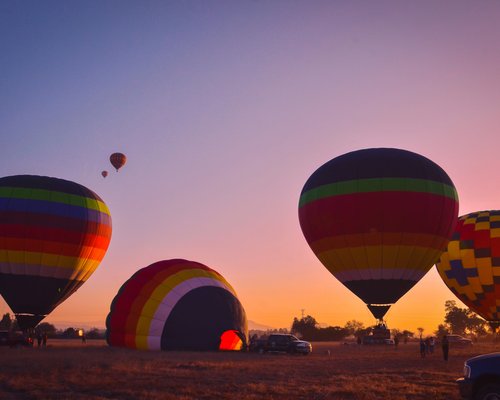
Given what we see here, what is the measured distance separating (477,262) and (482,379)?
34.4 m

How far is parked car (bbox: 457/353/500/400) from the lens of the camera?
902cm

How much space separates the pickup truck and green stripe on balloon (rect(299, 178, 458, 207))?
9433mm

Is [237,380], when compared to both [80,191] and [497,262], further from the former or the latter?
[497,262]

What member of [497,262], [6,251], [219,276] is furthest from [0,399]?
[497,262]

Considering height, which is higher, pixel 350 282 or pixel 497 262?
pixel 497 262

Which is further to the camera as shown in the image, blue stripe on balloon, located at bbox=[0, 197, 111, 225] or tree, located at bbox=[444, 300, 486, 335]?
tree, located at bbox=[444, 300, 486, 335]

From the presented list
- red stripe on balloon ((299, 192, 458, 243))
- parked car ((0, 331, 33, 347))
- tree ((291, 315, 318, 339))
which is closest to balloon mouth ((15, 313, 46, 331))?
parked car ((0, 331, 33, 347))

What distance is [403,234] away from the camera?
1220 inches

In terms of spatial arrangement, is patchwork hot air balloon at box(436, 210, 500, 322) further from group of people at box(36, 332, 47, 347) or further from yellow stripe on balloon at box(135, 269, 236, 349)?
group of people at box(36, 332, 47, 347)

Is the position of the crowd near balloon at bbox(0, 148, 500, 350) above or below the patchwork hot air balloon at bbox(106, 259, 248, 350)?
above

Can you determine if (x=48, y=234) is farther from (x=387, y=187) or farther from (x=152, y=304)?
(x=387, y=187)

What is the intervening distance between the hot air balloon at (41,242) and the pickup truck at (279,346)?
12.8 meters

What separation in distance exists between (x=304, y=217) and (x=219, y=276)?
8081mm

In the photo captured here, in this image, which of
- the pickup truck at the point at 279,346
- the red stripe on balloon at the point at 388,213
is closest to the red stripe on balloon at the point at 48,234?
the pickup truck at the point at 279,346
